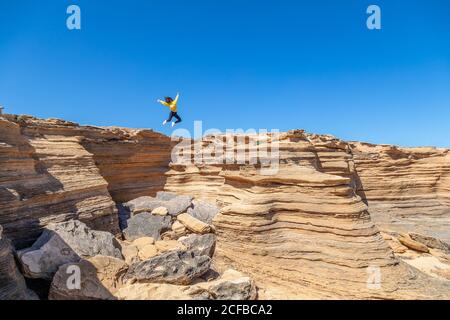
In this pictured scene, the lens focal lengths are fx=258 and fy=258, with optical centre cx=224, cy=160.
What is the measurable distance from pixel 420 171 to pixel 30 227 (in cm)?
2588

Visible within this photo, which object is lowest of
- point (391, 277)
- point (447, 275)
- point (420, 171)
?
point (447, 275)

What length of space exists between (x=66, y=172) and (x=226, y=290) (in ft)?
31.6

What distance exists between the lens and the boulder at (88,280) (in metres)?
7.29

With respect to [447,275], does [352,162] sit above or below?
above

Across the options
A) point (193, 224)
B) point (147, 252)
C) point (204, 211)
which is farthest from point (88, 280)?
point (204, 211)

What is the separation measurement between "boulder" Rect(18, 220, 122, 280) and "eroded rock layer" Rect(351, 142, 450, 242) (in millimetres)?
18641

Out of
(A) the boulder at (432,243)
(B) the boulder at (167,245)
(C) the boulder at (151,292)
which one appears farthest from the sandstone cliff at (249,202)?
(A) the boulder at (432,243)

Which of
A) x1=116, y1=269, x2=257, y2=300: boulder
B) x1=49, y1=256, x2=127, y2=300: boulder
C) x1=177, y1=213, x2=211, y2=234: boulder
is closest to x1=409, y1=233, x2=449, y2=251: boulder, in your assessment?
x1=116, y1=269, x2=257, y2=300: boulder

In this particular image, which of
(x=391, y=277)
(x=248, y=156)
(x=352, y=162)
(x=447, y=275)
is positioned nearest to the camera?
(x=391, y=277)

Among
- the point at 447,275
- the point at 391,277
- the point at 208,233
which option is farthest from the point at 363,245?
the point at 208,233

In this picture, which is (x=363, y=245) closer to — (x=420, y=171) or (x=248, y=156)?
(x=248, y=156)

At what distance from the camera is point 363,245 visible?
8906 mm

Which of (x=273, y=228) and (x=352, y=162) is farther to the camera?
(x=352, y=162)
